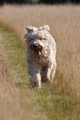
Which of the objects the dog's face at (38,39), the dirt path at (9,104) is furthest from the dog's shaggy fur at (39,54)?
the dirt path at (9,104)

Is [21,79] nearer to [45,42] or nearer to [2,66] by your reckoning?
[2,66]

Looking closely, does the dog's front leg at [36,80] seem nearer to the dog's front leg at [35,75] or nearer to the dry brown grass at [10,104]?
Result: the dog's front leg at [35,75]

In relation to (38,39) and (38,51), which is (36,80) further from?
(38,39)

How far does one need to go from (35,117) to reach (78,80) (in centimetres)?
177

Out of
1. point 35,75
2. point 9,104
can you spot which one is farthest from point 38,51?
point 9,104

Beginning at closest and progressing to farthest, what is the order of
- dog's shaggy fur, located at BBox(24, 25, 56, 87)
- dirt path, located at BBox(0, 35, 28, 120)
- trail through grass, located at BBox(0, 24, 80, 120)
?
dirt path, located at BBox(0, 35, 28, 120), trail through grass, located at BBox(0, 24, 80, 120), dog's shaggy fur, located at BBox(24, 25, 56, 87)

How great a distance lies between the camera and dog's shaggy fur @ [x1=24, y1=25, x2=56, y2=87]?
6.18 m

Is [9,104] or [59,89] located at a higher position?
[9,104]

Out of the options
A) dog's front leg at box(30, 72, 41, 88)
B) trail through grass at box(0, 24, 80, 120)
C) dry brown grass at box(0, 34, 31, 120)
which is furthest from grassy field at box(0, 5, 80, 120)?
dry brown grass at box(0, 34, 31, 120)

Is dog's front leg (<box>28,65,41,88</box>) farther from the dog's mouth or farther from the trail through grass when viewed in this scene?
the dog's mouth

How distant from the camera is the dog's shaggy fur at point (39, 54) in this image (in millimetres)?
6176

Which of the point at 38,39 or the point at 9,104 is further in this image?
the point at 38,39

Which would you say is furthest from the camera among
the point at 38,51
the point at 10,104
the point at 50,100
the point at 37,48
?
the point at 38,51

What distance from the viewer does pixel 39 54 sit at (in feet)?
20.6
